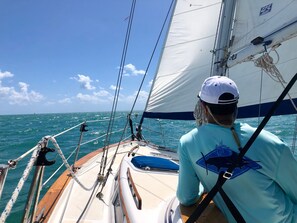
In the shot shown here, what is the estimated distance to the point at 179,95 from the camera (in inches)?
179

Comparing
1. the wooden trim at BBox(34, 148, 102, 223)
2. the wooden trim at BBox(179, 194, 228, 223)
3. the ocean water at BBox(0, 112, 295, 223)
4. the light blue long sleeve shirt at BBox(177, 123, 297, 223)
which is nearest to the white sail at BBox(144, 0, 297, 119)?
the ocean water at BBox(0, 112, 295, 223)

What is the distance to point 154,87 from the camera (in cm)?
495

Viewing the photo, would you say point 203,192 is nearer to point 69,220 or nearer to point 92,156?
point 69,220

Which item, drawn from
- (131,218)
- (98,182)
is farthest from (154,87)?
(131,218)

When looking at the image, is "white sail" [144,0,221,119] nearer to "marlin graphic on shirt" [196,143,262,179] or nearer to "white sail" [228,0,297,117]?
"white sail" [228,0,297,117]

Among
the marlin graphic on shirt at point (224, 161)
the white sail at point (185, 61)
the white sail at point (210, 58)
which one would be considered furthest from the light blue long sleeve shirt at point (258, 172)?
the white sail at point (185, 61)

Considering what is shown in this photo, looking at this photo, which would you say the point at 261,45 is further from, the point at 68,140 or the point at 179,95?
the point at 68,140

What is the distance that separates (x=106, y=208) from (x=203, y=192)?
61.3 inches

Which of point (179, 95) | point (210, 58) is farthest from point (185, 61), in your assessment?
point (179, 95)

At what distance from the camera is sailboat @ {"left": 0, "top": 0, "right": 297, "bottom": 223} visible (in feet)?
6.17

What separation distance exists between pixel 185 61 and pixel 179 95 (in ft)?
2.41

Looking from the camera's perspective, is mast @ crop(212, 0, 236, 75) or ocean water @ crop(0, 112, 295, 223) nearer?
mast @ crop(212, 0, 236, 75)

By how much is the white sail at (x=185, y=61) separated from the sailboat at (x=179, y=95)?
18 mm

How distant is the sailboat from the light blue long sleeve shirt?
29cm
